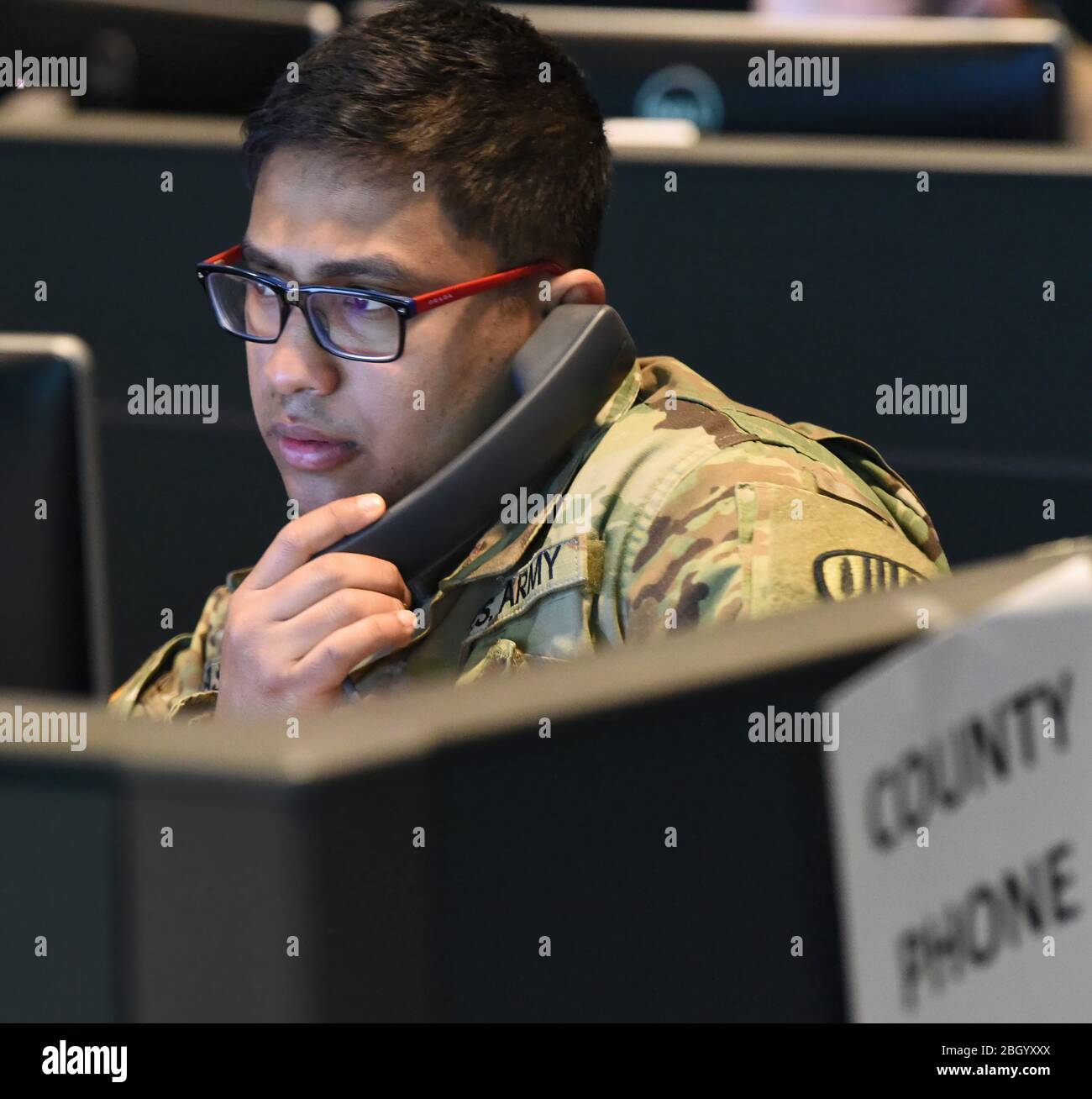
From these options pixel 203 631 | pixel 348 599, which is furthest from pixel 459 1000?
pixel 203 631

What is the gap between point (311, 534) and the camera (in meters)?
1.29

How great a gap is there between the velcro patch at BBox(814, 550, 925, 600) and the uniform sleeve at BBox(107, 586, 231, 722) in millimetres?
626

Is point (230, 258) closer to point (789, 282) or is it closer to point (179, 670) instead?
point (179, 670)

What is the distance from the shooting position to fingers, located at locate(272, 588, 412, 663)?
1.20 meters

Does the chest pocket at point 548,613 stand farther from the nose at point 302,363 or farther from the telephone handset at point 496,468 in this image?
the nose at point 302,363

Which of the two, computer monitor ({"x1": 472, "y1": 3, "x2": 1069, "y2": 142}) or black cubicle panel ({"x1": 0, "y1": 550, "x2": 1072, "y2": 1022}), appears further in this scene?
computer monitor ({"x1": 472, "y1": 3, "x2": 1069, "y2": 142})

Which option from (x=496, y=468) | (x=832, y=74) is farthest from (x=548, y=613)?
(x=832, y=74)

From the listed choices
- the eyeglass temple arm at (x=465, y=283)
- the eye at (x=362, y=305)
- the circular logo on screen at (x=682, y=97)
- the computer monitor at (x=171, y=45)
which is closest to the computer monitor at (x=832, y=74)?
the circular logo on screen at (x=682, y=97)

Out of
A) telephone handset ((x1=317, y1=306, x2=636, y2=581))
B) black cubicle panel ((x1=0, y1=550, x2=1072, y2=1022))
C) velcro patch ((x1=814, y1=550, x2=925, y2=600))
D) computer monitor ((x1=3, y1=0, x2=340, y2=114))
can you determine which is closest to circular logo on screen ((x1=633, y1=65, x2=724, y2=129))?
computer monitor ((x1=3, y1=0, x2=340, y2=114))

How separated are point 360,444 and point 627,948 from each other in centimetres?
82

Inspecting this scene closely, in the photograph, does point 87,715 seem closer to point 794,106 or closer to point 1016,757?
point 1016,757

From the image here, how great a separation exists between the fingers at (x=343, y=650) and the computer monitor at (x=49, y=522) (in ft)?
0.48

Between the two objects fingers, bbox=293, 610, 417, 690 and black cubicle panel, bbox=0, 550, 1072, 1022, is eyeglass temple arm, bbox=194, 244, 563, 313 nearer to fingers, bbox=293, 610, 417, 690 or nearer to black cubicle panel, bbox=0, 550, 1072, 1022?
fingers, bbox=293, 610, 417, 690
